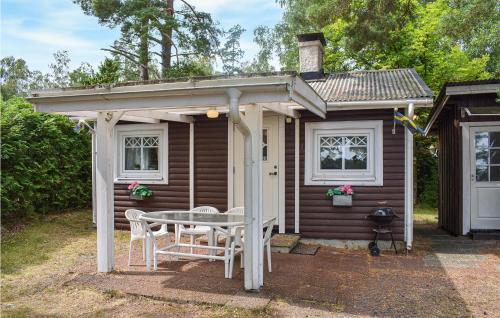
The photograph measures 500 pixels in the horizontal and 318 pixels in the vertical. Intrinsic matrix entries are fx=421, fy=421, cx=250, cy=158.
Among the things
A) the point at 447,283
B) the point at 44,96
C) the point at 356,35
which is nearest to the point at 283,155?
the point at 447,283

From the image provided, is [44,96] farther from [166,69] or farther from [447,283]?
[166,69]

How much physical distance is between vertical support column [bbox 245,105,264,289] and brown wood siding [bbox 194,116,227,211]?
9.29 ft

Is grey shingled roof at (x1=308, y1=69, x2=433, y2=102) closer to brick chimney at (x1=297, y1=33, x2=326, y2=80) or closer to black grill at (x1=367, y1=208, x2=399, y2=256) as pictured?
brick chimney at (x1=297, y1=33, x2=326, y2=80)

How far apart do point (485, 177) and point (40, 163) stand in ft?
26.2

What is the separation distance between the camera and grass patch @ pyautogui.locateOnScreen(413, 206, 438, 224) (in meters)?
10.6

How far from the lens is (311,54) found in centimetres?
859

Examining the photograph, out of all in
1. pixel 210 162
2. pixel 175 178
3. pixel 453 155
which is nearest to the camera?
pixel 210 162

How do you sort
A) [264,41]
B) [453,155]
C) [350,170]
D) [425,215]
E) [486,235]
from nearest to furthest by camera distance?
1. [350,170]
2. [486,235]
3. [453,155]
4. [425,215]
5. [264,41]

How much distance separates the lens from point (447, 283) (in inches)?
183

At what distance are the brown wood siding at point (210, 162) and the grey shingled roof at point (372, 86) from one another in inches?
73.8

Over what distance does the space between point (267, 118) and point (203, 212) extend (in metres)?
1.95

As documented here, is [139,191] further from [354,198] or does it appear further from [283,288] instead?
[283,288]

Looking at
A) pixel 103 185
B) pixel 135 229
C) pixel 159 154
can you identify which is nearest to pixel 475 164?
pixel 159 154

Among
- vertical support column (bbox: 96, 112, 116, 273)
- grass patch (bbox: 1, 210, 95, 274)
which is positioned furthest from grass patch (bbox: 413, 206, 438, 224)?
vertical support column (bbox: 96, 112, 116, 273)
